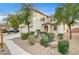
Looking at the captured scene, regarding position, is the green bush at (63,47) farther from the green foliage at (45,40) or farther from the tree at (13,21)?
the tree at (13,21)

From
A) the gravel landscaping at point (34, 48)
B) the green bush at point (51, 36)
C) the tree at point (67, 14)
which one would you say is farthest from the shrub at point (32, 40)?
the tree at point (67, 14)

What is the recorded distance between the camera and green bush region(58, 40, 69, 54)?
1764 millimetres

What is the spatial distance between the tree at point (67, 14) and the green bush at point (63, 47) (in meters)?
0.15

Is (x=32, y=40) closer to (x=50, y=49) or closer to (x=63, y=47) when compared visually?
(x=50, y=49)

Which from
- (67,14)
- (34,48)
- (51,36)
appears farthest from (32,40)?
(67,14)

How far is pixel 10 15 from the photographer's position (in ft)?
5.85

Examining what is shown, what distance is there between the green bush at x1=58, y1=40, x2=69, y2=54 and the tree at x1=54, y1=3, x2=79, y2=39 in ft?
0.50

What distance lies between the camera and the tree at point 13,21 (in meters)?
1.79

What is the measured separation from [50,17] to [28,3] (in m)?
0.24

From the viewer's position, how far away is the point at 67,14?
1796 millimetres

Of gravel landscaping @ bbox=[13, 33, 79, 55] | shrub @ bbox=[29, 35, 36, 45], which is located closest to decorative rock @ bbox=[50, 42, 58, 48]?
gravel landscaping @ bbox=[13, 33, 79, 55]

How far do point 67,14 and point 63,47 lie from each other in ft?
0.99

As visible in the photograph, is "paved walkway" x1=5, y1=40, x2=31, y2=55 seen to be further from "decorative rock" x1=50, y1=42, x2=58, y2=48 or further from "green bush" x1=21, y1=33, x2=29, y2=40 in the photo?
"decorative rock" x1=50, y1=42, x2=58, y2=48
